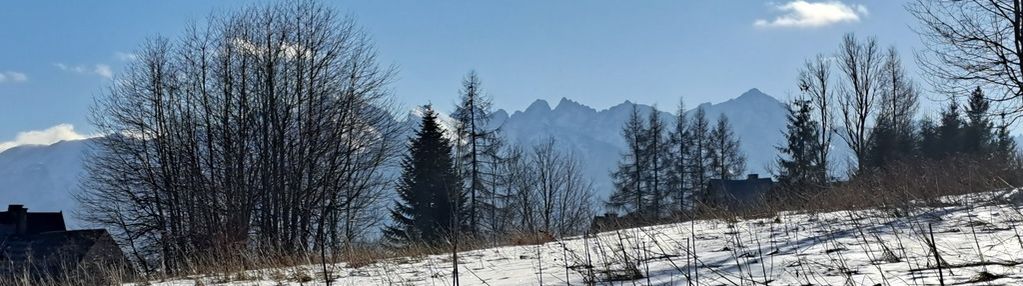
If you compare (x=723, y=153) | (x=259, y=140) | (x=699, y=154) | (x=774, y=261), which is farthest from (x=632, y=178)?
(x=774, y=261)

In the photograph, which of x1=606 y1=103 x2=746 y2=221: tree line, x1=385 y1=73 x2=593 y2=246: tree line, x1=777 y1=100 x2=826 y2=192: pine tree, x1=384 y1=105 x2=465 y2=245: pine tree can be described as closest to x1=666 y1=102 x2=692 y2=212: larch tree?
x1=606 y1=103 x2=746 y2=221: tree line

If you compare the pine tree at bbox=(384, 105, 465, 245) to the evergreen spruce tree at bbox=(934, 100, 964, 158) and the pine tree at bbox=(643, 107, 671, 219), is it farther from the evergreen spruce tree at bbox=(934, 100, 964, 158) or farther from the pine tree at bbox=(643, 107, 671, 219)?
the evergreen spruce tree at bbox=(934, 100, 964, 158)

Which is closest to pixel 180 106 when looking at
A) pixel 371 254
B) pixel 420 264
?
pixel 371 254

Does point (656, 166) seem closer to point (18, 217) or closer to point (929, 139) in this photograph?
point (929, 139)

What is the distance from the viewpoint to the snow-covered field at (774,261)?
3318 millimetres

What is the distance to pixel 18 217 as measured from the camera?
1329 inches

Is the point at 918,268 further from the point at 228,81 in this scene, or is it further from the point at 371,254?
the point at 228,81

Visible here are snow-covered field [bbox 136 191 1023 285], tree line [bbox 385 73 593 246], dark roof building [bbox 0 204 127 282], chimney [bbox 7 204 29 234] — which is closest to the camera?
snow-covered field [bbox 136 191 1023 285]

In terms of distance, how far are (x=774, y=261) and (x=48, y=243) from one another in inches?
1180

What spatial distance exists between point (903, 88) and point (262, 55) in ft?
103

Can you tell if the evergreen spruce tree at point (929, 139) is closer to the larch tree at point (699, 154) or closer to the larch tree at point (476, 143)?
the larch tree at point (699, 154)

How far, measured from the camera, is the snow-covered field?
3318 millimetres

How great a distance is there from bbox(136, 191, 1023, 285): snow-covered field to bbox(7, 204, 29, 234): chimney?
1296 inches

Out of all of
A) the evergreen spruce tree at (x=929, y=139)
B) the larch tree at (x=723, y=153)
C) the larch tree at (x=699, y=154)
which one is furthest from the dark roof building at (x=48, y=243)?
the evergreen spruce tree at (x=929, y=139)
